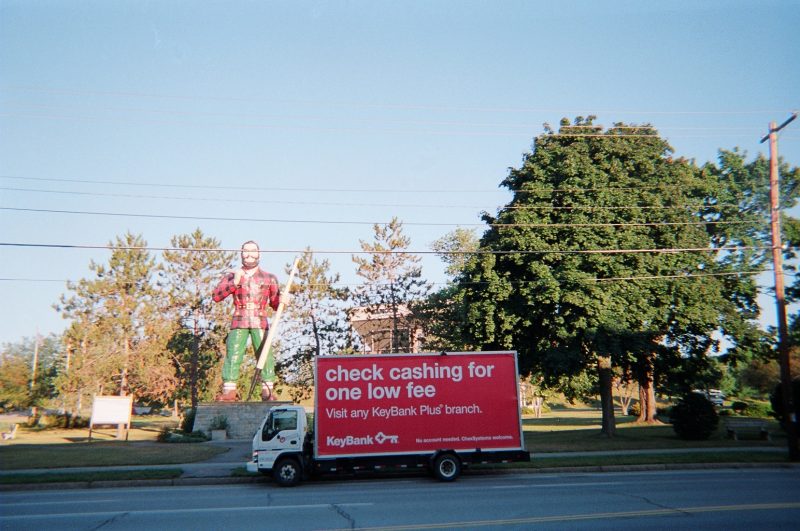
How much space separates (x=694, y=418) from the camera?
2752cm

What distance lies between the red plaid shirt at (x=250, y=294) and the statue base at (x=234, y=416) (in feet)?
15.7

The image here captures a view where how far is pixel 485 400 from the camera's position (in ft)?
55.8

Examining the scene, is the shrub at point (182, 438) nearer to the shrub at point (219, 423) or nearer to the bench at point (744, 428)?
the shrub at point (219, 423)

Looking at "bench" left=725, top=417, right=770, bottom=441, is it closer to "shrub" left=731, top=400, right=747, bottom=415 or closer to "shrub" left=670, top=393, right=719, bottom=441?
"shrub" left=670, top=393, right=719, bottom=441

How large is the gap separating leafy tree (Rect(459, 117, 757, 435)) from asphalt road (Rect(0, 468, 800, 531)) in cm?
1001

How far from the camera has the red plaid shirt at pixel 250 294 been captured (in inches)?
1368

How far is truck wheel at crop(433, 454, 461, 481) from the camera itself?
16.1 m

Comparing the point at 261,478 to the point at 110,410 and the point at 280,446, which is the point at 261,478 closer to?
the point at 280,446

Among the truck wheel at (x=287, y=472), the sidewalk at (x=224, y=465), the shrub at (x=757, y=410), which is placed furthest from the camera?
the shrub at (x=757, y=410)

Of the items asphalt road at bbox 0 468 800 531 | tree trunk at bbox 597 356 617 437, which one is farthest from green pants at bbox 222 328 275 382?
tree trunk at bbox 597 356 617 437

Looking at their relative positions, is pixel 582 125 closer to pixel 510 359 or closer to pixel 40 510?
pixel 510 359

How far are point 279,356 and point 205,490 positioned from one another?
111ft

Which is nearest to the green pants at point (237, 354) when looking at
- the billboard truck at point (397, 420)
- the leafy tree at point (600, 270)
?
the leafy tree at point (600, 270)

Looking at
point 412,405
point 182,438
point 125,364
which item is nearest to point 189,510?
point 412,405
